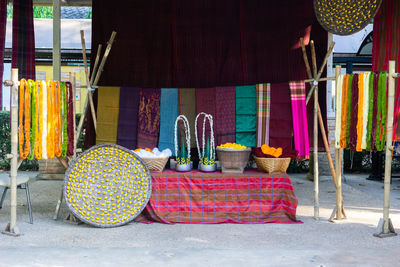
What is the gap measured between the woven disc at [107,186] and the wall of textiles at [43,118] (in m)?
0.30

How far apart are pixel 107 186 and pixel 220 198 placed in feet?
3.95

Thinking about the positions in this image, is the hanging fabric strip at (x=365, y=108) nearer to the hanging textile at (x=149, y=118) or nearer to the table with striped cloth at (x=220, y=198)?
the table with striped cloth at (x=220, y=198)

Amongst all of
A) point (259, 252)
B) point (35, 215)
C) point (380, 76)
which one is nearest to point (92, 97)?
point (35, 215)

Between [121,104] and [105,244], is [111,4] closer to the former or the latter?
[121,104]

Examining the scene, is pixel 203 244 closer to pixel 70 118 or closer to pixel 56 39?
pixel 70 118

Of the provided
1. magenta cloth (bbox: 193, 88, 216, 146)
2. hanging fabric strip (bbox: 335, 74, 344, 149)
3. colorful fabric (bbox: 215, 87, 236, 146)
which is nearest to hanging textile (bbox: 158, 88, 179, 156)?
magenta cloth (bbox: 193, 88, 216, 146)

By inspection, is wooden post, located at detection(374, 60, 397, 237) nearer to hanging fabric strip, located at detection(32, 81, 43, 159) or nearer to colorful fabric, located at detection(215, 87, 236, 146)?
colorful fabric, located at detection(215, 87, 236, 146)

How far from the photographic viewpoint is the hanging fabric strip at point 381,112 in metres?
4.67

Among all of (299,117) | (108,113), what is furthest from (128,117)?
(299,117)

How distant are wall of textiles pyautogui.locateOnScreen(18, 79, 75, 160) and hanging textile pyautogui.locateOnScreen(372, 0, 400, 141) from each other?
163 inches

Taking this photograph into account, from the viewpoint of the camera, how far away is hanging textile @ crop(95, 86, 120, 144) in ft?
18.6

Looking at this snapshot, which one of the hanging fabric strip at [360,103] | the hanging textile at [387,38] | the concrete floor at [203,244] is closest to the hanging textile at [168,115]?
the concrete floor at [203,244]

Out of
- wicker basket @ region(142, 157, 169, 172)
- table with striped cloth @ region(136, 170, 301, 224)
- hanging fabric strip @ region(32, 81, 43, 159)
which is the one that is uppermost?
hanging fabric strip @ region(32, 81, 43, 159)

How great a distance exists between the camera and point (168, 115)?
5707 millimetres
